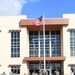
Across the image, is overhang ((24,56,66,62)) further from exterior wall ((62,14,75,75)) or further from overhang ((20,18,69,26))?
overhang ((20,18,69,26))

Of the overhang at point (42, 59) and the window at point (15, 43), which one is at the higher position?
the window at point (15, 43)

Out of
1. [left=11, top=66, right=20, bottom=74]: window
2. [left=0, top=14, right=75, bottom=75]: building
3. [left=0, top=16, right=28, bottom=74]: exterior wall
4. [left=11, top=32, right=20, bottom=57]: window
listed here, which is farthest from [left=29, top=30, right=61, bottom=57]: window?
[left=11, top=66, right=20, bottom=74]: window

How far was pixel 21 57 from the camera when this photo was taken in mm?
55125

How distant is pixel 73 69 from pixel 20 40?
33.1 ft

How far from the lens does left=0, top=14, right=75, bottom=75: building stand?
54.7 m

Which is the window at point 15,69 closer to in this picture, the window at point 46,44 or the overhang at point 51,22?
the window at point 46,44

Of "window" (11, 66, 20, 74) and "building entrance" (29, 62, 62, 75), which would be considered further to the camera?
"building entrance" (29, 62, 62, 75)

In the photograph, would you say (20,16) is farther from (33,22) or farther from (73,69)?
(73,69)

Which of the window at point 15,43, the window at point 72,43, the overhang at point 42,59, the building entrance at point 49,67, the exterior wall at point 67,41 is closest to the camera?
the overhang at point 42,59

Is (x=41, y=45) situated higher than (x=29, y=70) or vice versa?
(x=41, y=45)

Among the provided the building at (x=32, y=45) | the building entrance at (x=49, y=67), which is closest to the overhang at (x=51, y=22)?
the building at (x=32, y=45)

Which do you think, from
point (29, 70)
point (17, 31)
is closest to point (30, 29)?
point (17, 31)

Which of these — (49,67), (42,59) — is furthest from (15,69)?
(49,67)

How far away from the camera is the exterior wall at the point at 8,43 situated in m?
54.8
